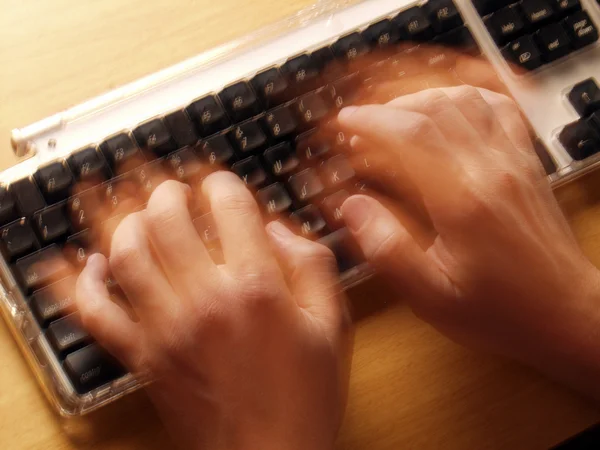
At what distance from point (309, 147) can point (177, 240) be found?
0.44 feet

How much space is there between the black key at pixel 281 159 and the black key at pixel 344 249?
0.06 metres

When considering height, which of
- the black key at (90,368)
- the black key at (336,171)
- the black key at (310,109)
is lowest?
the black key at (90,368)

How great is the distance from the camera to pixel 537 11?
1.84 ft

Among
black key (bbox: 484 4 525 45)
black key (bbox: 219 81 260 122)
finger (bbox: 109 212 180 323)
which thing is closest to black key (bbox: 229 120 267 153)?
black key (bbox: 219 81 260 122)

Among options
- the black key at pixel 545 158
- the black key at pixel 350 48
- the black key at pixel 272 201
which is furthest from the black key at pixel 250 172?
the black key at pixel 545 158

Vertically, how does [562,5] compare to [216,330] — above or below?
above

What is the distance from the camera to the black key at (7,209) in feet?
1.70

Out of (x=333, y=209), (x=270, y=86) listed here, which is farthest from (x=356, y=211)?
(x=270, y=86)

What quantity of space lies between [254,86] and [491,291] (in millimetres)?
250

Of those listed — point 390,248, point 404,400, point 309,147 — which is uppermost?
point 309,147

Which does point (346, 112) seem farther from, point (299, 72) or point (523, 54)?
point (523, 54)

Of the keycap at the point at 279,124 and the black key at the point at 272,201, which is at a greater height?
the keycap at the point at 279,124

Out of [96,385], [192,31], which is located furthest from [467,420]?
[192,31]

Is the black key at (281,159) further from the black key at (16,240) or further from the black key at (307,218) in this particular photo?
the black key at (16,240)
